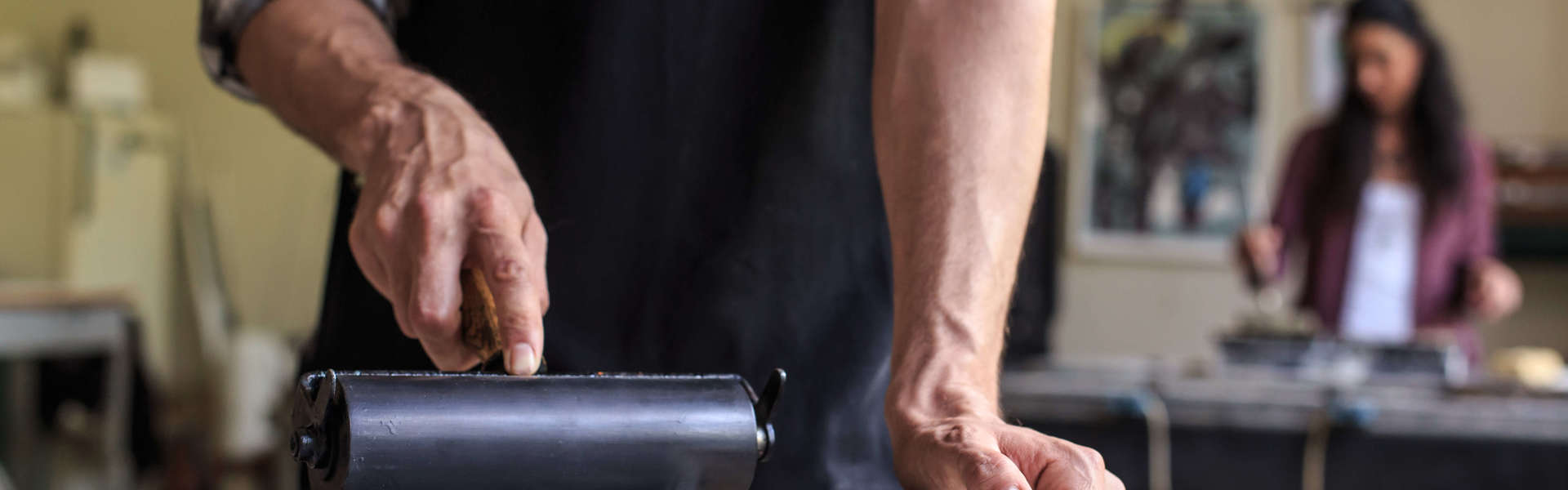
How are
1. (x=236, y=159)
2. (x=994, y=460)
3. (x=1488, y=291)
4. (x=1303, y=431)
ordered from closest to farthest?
(x=994, y=460)
(x=1303, y=431)
(x=1488, y=291)
(x=236, y=159)

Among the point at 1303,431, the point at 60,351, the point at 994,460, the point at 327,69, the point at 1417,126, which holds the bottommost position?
the point at 60,351

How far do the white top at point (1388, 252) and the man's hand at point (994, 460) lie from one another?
2868 millimetres

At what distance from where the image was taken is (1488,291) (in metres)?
3.03

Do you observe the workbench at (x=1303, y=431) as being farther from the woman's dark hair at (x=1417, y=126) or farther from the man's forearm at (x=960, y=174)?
Result: the man's forearm at (x=960, y=174)

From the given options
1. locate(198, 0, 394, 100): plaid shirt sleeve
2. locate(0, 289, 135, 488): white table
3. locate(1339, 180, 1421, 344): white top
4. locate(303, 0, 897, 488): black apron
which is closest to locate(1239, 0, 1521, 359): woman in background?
locate(1339, 180, 1421, 344): white top

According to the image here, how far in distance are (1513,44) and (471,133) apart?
195 inches

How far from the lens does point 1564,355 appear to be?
15.8 ft

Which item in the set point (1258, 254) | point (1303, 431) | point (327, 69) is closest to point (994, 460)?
point (327, 69)

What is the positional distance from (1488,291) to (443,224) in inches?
115

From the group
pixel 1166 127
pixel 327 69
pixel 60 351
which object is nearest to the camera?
pixel 327 69

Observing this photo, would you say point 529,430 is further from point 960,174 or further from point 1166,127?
point 1166,127

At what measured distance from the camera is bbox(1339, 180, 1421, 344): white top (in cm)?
319

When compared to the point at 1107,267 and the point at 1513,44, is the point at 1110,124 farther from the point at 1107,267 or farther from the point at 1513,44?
the point at 1513,44

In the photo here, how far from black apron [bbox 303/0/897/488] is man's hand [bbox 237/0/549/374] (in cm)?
8
